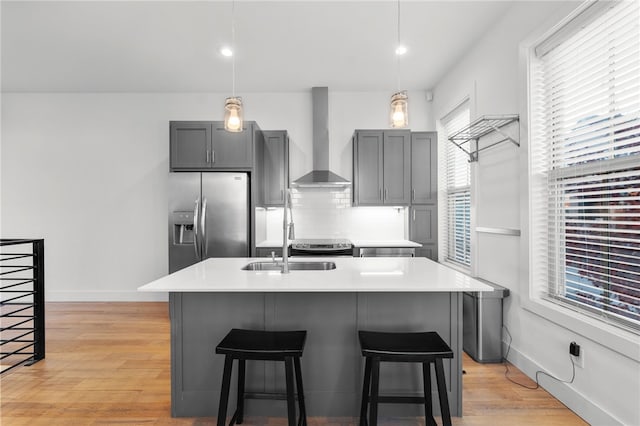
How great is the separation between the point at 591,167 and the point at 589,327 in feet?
3.01

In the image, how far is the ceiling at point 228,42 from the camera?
275 centimetres

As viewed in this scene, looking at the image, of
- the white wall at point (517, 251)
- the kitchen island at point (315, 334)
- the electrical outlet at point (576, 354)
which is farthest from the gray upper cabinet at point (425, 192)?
the kitchen island at point (315, 334)

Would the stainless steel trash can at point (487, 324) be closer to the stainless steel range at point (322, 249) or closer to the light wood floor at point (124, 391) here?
the light wood floor at point (124, 391)

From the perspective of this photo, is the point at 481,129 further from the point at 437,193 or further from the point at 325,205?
the point at 325,205

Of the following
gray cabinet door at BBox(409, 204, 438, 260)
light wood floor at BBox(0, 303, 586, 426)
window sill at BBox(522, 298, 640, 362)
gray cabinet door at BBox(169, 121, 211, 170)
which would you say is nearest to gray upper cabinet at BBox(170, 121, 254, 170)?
gray cabinet door at BBox(169, 121, 211, 170)

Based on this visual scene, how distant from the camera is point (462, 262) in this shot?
155 inches

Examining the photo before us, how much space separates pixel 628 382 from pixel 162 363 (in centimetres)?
303

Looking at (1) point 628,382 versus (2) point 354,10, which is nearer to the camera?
(1) point 628,382

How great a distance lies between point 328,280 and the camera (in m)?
1.89

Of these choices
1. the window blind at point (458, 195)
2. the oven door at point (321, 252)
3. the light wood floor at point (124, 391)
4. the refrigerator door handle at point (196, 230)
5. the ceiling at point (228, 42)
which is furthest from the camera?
the oven door at point (321, 252)

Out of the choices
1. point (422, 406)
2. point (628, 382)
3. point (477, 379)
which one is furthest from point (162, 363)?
point (628, 382)

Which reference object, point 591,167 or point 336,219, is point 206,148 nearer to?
point 336,219

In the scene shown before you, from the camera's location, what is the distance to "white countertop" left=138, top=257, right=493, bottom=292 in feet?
5.63

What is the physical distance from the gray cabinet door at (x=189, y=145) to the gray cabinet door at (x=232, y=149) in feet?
0.28
